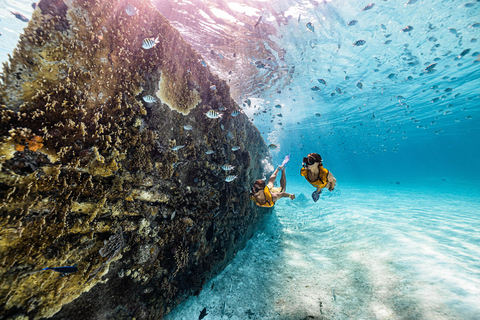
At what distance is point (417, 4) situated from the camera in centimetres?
1048

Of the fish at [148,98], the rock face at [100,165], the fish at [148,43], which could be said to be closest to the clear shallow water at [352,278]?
the rock face at [100,165]

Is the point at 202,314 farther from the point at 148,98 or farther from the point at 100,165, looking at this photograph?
the point at 148,98

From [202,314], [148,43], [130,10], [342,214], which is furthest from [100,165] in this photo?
[342,214]

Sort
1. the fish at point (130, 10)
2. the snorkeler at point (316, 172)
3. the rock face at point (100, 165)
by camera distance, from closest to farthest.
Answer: the rock face at point (100, 165)
the fish at point (130, 10)
the snorkeler at point (316, 172)

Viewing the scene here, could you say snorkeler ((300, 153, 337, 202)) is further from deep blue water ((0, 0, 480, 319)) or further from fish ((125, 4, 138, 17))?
fish ((125, 4, 138, 17))

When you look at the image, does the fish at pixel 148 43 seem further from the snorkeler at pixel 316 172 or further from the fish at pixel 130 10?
the snorkeler at pixel 316 172

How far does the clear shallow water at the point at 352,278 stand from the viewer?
4213 millimetres

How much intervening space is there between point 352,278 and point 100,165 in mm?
7208

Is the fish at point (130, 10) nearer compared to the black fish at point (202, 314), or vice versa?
the fish at point (130, 10)

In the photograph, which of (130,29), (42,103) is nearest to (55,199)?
(42,103)

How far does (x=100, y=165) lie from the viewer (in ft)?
9.39

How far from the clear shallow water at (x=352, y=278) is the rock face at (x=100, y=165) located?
153 centimetres

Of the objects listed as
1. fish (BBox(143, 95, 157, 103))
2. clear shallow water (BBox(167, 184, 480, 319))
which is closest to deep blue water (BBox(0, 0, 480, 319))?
clear shallow water (BBox(167, 184, 480, 319))

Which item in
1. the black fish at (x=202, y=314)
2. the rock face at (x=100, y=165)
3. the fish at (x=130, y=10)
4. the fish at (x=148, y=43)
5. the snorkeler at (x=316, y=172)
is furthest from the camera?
the black fish at (x=202, y=314)
